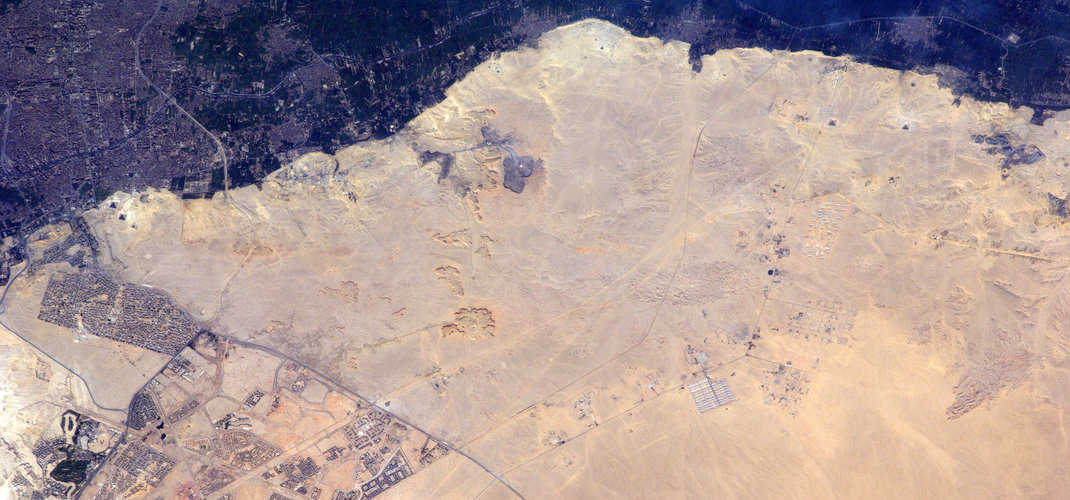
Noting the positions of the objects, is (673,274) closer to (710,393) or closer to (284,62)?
(710,393)

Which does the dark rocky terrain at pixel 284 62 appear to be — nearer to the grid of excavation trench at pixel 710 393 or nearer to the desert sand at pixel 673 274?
the desert sand at pixel 673 274

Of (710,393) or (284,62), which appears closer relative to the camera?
(710,393)

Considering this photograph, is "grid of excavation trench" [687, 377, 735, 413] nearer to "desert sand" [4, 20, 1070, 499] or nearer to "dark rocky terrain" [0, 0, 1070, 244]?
"desert sand" [4, 20, 1070, 499]

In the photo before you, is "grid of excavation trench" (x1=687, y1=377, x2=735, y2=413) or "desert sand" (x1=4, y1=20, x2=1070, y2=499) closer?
"desert sand" (x1=4, y1=20, x2=1070, y2=499)

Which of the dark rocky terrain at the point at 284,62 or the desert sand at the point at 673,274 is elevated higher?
the dark rocky terrain at the point at 284,62

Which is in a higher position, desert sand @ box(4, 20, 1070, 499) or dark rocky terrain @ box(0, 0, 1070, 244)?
dark rocky terrain @ box(0, 0, 1070, 244)

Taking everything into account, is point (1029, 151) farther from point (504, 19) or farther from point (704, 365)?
point (504, 19)

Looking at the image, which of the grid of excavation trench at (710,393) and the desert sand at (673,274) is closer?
the desert sand at (673,274)

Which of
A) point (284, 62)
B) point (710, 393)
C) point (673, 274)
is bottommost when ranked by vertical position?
point (710, 393)

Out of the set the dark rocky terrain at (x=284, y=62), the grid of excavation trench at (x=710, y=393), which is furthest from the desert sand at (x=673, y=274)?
the dark rocky terrain at (x=284, y=62)

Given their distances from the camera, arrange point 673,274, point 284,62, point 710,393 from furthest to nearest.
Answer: point 284,62 < point 710,393 < point 673,274

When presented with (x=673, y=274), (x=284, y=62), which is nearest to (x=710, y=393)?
(x=673, y=274)

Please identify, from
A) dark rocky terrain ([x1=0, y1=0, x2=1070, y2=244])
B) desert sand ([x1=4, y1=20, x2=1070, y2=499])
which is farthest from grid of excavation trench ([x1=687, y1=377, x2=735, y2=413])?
dark rocky terrain ([x1=0, y1=0, x2=1070, y2=244])

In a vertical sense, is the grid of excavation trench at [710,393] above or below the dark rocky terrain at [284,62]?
below
